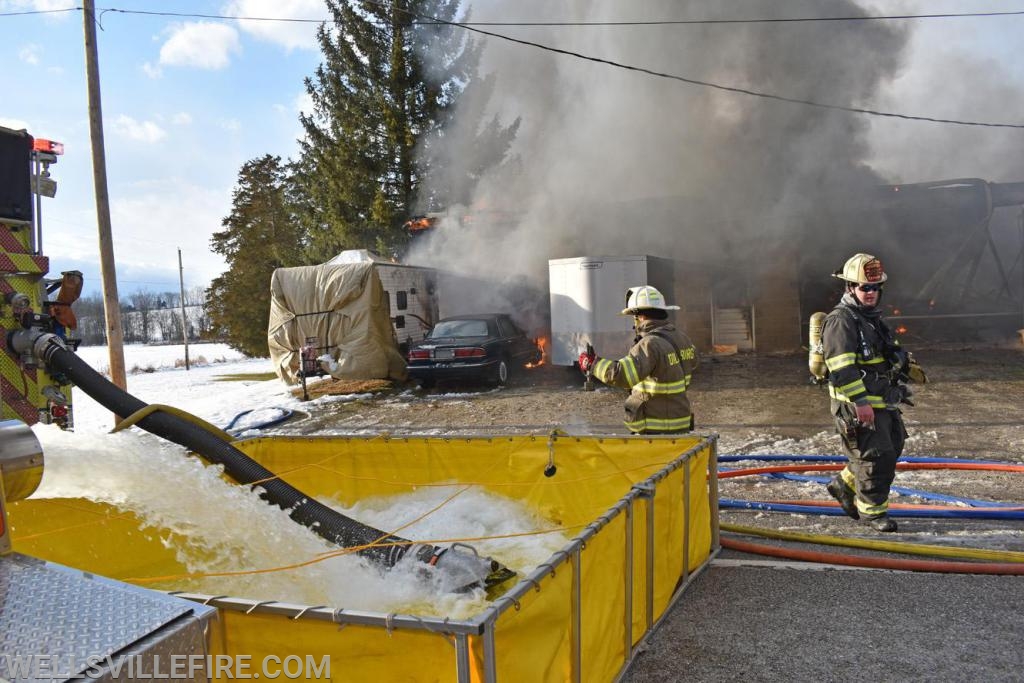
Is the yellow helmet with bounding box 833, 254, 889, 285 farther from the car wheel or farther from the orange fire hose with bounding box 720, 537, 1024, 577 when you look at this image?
the car wheel

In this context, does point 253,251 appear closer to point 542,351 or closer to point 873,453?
point 542,351

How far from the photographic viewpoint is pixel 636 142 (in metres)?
17.8

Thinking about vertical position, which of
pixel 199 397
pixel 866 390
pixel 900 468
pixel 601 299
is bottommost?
pixel 199 397

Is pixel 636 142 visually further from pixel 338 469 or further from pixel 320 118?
pixel 338 469

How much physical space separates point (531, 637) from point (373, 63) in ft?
69.0

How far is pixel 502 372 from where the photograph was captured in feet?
41.4

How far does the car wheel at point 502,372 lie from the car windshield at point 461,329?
0.61 meters

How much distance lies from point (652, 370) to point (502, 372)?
8073 millimetres

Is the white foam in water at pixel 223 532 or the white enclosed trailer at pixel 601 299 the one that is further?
the white enclosed trailer at pixel 601 299

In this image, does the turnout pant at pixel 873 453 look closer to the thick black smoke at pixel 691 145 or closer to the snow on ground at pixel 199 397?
the snow on ground at pixel 199 397

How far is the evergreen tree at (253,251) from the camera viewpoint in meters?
23.2

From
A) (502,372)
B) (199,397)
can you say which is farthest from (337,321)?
(199,397)

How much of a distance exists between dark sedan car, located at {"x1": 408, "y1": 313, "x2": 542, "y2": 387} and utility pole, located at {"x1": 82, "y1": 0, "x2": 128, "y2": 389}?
480cm

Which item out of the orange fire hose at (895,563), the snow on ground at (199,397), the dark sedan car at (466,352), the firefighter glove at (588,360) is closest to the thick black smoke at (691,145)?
the dark sedan car at (466,352)
